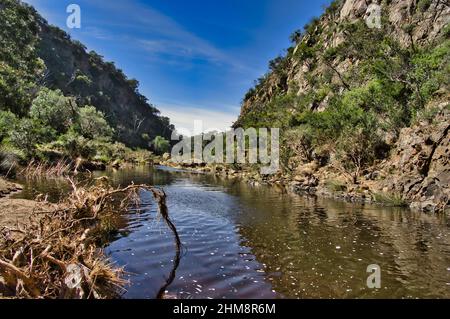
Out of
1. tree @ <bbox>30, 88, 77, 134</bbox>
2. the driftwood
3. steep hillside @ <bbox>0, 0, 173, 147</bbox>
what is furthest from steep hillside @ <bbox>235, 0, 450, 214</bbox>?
steep hillside @ <bbox>0, 0, 173, 147</bbox>

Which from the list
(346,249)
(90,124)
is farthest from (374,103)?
(90,124)

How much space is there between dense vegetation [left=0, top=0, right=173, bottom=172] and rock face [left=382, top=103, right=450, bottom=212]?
35.7 m

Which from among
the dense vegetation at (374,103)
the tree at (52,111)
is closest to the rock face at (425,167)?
the dense vegetation at (374,103)

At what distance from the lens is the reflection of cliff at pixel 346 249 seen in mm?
10312

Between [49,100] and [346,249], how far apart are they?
6152 centimetres

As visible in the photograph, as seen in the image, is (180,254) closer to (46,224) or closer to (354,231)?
(46,224)

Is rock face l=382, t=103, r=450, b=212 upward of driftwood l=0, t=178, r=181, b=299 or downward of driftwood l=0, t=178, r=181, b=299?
upward

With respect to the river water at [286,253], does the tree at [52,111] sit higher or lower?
higher

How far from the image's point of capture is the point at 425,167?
27.4 metres

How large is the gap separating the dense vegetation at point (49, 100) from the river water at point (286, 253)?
85.1 ft

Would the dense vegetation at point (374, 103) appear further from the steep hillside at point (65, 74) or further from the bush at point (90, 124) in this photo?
the steep hillside at point (65, 74)

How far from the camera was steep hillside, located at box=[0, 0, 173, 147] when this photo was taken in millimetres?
57247

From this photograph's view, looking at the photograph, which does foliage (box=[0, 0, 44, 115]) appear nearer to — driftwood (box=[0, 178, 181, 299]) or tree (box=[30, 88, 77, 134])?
tree (box=[30, 88, 77, 134])
